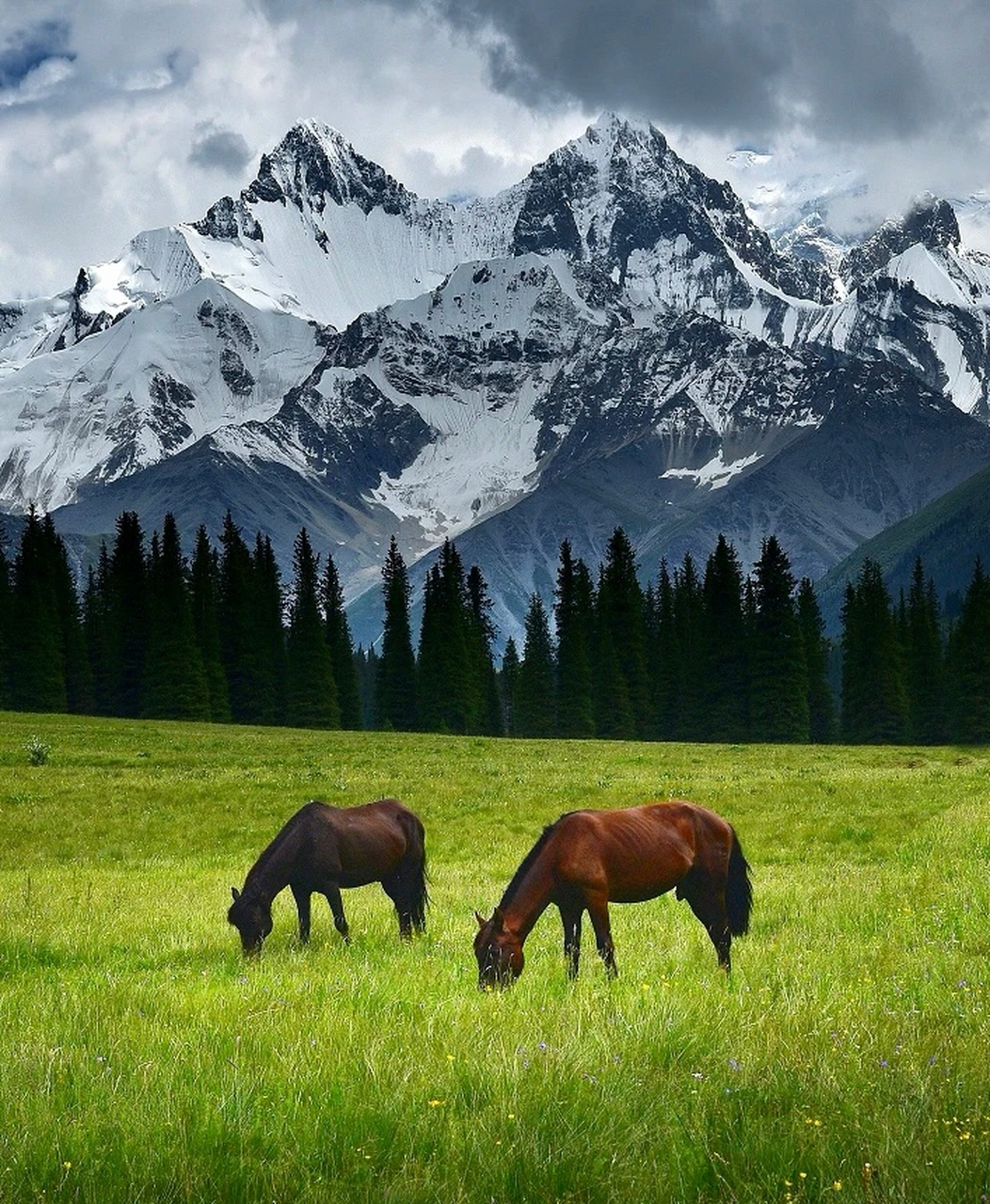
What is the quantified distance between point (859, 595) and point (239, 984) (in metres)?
96.8

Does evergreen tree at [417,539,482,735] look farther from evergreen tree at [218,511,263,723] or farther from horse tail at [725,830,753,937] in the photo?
horse tail at [725,830,753,937]

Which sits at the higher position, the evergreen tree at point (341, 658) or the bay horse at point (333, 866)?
the evergreen tree at point (341, 658)

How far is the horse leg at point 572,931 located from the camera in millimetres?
10156

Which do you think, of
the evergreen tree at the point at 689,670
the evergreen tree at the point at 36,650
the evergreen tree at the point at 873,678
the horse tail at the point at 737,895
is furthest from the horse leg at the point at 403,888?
the evergreen tree at the point at 873,678

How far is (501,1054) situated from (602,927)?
3.46 m

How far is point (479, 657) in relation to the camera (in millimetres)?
105250

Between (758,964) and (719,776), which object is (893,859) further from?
(719,776)

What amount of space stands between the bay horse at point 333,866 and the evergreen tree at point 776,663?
3027 inches

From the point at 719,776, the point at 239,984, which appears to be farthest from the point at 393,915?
the point at 719,776

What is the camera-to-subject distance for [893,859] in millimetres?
20391

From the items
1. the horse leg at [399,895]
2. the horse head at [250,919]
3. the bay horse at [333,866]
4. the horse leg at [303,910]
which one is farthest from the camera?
the horse leg at [399,895]

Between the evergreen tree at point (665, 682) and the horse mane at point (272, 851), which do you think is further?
the evergreen tree at point (665, 682)

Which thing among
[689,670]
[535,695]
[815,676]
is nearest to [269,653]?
[535,695]

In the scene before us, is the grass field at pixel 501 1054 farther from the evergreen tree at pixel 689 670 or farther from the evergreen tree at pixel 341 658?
the evergreen tree at pixel 341 658
